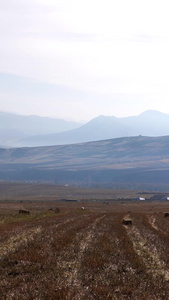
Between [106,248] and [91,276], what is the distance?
214 inches

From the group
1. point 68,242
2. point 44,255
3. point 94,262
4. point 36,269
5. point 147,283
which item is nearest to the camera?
point 147,283

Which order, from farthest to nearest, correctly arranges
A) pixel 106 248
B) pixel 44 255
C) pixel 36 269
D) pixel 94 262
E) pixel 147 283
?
pixel 106 248 < pixel 44 255 < pixel 94 262 < pixel 36 269 < pixel 147 283

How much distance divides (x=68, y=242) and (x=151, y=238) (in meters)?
6.29

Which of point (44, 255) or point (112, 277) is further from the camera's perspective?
point (44, 255)

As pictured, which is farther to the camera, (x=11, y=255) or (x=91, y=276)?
(x=11, y=255)

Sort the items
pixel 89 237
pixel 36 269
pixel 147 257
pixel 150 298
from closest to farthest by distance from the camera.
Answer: pixel 150 298, pixel 36 269, pixel 147 257, pixel 89 237

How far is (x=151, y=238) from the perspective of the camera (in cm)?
2397

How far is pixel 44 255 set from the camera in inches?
634

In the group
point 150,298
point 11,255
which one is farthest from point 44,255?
point 150,298

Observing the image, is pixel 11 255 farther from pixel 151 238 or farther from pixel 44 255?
pixel 151 238

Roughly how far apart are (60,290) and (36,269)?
293 centimetres

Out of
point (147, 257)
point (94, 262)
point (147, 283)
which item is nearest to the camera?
point (147, 283)

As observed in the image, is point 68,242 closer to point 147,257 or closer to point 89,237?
point 89,237

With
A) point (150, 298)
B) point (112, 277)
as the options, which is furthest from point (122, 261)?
point (150, 298)
